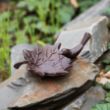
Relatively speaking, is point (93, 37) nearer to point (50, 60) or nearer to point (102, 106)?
point (50, 60)

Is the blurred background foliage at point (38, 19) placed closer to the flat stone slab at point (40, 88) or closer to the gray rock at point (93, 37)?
the gray rock at point (93, 37)

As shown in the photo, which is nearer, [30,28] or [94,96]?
[94,96]

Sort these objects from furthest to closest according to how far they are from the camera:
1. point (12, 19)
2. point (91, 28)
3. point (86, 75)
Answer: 1. point (12, 19)
2. point (91, 28)
3. point (86, 75)

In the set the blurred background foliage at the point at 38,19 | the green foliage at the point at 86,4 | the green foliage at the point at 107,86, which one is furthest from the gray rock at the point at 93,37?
the green foliage at the point at 86,4

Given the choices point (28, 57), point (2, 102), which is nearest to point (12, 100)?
point (2, 102)

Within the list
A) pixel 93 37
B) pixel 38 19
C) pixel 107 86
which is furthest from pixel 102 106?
pixel 38 19

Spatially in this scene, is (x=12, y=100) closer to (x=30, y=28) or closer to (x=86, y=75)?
(x=86, y=75)
